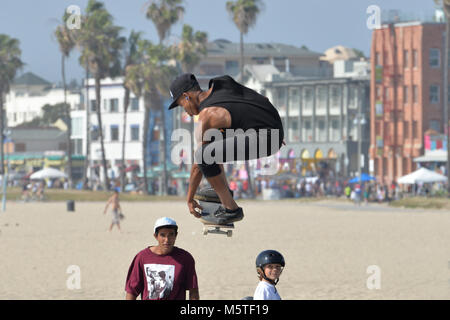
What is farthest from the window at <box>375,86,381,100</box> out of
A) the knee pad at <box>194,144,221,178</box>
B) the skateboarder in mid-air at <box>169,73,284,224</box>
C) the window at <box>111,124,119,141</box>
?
the knee pad at <box>194,144,221,178</box>

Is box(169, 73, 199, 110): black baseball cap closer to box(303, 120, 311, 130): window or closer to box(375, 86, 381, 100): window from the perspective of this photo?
box(375, 86, 381, 100): window

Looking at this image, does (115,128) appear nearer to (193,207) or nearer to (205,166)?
(193,207)

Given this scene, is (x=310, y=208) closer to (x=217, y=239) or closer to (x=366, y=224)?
(x=366, y=224)

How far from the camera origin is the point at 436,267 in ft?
115

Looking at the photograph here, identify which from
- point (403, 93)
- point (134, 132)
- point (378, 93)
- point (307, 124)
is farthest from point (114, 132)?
point (403, 93)

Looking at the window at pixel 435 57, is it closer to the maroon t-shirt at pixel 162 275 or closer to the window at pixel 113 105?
the window at pixel 113 105

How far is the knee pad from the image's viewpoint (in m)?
5.35

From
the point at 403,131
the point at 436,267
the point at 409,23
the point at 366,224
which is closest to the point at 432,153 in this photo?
the point at 403,131

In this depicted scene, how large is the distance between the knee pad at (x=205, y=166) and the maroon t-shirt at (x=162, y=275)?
4.39 feet

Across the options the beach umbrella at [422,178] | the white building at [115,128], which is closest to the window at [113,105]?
the white building at [115,128]

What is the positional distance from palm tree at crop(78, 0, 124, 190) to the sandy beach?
4029cm

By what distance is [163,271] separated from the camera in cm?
665

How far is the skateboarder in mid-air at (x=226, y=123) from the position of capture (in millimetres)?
5316
